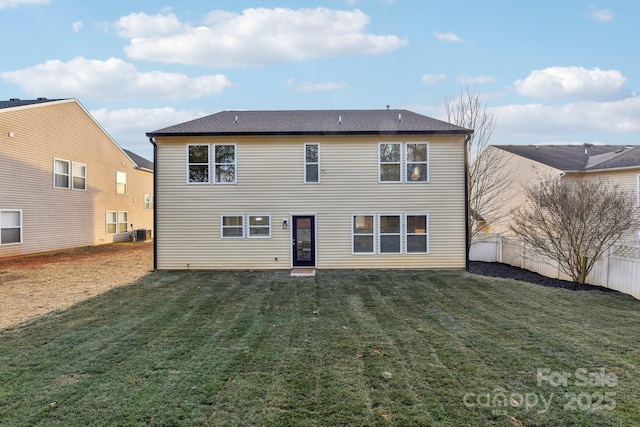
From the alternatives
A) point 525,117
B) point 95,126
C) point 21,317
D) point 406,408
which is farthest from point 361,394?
point 525,117

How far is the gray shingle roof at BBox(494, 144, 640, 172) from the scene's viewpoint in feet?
50.6

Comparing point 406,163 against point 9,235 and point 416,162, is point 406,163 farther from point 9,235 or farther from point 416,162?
point 9,235

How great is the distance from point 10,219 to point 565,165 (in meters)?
25.8

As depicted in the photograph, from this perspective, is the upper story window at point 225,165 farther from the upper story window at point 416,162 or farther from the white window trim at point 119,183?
the white window trim at point 119,183

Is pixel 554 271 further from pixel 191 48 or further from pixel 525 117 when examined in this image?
pixel 191 48

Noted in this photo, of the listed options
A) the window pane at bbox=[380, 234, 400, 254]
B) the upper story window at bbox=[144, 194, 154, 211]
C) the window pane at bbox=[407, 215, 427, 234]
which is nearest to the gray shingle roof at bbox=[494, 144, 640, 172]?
the window pane at bbox=[407, 215, 427, 234]

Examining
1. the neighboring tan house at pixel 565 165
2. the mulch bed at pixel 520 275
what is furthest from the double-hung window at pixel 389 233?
the neighboring tan house at pixel 565 165

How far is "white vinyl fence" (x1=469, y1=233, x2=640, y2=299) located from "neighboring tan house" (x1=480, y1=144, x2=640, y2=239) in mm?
2762

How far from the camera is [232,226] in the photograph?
1127 centimetres

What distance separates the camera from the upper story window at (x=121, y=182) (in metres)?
20.8

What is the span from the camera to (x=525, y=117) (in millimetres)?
21375

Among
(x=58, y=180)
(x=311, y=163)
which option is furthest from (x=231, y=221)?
(x=58, y=180)

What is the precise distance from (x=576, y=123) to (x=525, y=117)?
526cm

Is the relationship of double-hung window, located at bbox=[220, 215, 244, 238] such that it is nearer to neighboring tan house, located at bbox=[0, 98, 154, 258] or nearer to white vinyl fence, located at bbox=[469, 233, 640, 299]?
white vinyl fence, located at bbox=[469, 233, 640, 299]
